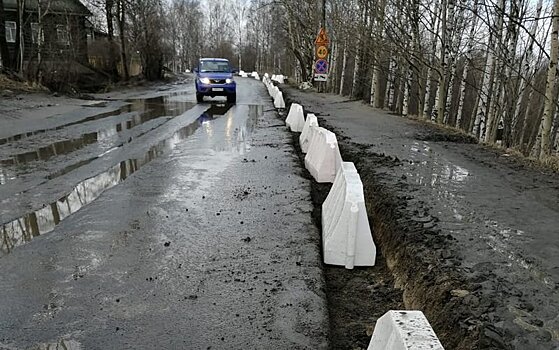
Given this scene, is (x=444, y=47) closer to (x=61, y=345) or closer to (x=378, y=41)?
(x=378, y=41)

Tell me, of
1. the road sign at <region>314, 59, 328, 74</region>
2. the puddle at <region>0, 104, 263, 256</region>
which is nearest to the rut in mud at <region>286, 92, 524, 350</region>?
the puddle at <region>0, 104, 263, 256</region>

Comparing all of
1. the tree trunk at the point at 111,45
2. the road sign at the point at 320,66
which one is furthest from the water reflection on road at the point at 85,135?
the tree trunk at the point at 111,45

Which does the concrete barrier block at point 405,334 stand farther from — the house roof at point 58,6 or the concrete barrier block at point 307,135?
the house roof at point 58,6

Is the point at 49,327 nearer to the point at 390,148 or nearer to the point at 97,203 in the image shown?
the point at 97,203

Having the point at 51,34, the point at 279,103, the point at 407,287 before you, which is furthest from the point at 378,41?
the point at 51,34

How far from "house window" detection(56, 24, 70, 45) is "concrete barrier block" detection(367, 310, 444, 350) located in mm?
30140

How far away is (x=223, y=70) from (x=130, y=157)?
15.2 metres

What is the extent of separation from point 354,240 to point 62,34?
30.1m

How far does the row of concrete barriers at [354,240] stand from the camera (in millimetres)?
2117

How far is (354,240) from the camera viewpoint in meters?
4.31

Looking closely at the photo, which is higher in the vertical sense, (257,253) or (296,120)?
(296,120)

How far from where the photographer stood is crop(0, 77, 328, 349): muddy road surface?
319 centimetres

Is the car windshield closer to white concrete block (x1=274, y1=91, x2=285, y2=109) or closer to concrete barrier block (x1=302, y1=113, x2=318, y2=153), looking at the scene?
white concrete block (x1=274, y1=91, x2=285, y2=109)

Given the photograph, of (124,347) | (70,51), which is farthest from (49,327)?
(70,51)
